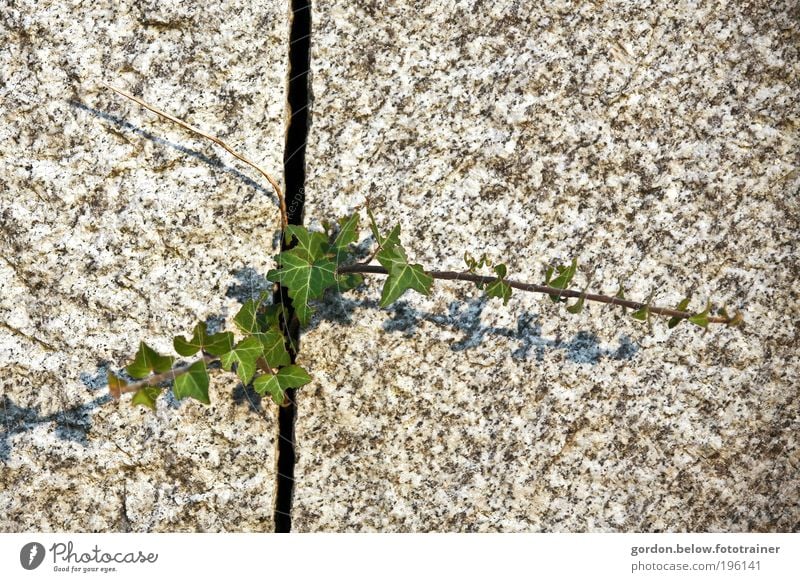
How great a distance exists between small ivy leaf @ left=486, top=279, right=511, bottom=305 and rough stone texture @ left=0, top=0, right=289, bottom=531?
399mm

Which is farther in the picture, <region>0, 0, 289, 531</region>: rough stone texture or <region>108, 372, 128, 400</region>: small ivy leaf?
<region>0, 0, 289, 531</region>: rough stone texture

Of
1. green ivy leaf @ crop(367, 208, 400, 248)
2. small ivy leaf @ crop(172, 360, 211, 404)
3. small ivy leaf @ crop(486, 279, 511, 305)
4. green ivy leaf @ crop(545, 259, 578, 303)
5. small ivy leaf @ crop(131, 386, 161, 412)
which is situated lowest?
small ivy leaf @ crop(131, 386, 161, 412)

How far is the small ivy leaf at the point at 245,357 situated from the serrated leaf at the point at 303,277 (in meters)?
0.09

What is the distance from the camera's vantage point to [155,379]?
1.31m

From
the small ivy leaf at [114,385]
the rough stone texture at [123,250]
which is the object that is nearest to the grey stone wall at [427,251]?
the rough stone texture at [123,250]

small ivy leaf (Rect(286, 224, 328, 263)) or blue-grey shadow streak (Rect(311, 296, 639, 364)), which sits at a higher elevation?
small ivy leaf (Rect(286, 224, 328, 263))

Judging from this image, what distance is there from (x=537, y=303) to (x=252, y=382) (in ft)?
1.74

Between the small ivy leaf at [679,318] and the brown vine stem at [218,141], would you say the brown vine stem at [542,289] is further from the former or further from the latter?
the brown vine stem at [218,141]

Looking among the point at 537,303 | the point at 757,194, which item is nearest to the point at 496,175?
the point at 537,303

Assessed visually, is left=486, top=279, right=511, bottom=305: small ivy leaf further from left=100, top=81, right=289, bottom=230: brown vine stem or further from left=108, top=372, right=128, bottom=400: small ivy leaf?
left=108, top=372, right=128, bottom=400: small ivy leaf

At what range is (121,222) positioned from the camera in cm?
141

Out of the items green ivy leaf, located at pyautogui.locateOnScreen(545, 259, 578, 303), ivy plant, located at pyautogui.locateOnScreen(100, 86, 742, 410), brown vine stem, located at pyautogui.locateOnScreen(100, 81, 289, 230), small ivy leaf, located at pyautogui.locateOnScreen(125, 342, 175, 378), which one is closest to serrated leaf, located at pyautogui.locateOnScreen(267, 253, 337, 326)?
ivy plant, located at pyautogui.locateOnScreen(100, 86, 742, 410)

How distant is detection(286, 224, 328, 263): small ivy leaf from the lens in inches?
53.2

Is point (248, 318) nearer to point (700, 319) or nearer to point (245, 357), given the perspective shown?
point (245, 357)
